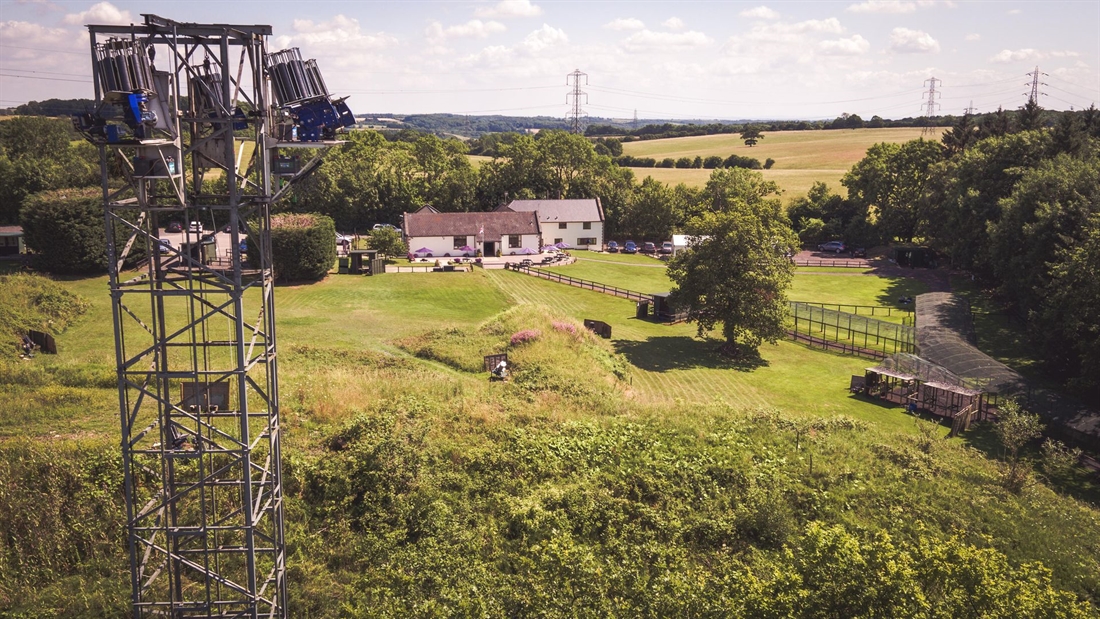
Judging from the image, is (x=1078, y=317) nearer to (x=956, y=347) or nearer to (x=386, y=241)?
(x=956, y=347)

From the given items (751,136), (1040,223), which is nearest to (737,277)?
(1040,223)

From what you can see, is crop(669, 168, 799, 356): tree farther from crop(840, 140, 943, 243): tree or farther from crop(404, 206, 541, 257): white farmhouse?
crop(840, 140, 943, 243): tree

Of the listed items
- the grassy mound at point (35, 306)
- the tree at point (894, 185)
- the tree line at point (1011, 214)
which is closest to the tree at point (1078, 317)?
the tree line at point (1011, 214)

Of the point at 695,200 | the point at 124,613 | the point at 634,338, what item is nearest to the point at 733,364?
the point at 634,338

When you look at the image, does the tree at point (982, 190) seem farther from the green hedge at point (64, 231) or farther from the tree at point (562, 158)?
the green hedge at point (64, 231)

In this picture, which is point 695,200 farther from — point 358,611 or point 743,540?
point 358,611
